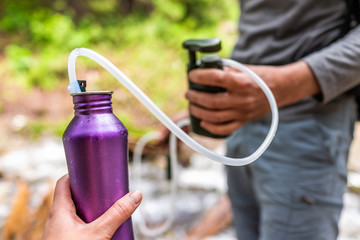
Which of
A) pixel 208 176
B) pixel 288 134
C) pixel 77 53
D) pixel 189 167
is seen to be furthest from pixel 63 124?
pixel 77 53

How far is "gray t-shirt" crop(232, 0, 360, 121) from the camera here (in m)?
0.74

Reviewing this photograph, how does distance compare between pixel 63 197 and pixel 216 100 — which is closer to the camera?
pixel 63 197

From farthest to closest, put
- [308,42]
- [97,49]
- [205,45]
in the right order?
[97,49] < [308,42] < [205,45]

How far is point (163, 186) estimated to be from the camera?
8.80 feet

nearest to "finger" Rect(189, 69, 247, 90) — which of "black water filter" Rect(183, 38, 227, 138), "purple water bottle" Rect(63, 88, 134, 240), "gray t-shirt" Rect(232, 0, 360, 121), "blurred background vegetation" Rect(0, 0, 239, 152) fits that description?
"black water filter" Rect(183, 38, 227, 138)

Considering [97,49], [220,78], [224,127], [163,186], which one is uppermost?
[220,78]

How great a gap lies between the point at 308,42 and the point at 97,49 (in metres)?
4.43

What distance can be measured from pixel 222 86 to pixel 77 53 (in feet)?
1.14

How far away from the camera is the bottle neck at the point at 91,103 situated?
42cm

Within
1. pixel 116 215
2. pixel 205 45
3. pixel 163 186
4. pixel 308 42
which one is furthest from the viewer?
pixel 163 186

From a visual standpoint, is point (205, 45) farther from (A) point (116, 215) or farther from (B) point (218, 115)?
(A) point (116, 215)

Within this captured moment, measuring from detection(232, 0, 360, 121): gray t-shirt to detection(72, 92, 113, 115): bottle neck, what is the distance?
489 millimetres

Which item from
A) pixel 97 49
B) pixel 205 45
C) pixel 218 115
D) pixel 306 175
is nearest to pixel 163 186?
pixel 306 175

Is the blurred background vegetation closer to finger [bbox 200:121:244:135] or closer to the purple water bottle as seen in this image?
finger [bbox 200:121:244:135]
